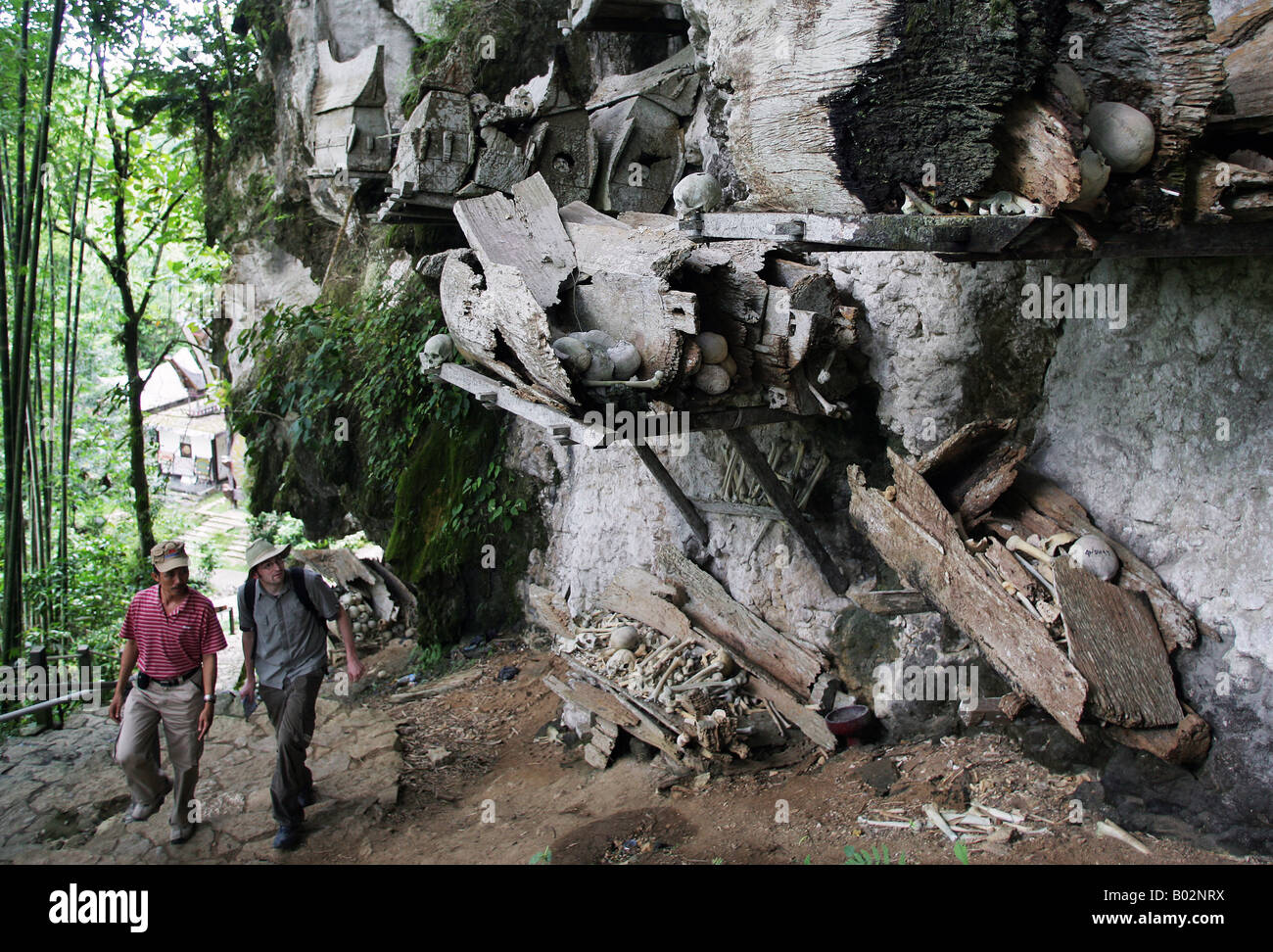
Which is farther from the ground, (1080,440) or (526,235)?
(526,235)

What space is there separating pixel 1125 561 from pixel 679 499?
3.46 m

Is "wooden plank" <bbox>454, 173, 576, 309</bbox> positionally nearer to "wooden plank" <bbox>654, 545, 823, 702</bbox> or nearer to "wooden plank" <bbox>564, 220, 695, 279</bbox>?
"wooden plank" <bbox>564, 220, 695, 279</bbox>

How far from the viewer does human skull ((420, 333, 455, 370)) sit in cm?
714

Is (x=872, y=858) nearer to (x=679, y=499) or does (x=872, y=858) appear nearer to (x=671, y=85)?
(x=679, y=499)

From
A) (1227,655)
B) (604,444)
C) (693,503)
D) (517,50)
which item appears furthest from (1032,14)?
(517,50)

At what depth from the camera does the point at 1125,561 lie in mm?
4863

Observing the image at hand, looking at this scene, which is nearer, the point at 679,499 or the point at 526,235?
the point at 526,235

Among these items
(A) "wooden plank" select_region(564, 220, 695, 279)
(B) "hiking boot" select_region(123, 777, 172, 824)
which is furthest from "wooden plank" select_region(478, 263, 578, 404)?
(B) "hiking boot" select_region(123, 777, 172, 824)

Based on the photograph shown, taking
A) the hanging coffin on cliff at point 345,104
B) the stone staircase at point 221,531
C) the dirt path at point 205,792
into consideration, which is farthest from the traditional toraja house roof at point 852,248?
the stone staircase at point 221,531

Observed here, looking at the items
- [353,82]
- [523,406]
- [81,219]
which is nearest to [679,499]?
[523,406]

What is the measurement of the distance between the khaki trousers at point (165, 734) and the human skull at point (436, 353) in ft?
9.40

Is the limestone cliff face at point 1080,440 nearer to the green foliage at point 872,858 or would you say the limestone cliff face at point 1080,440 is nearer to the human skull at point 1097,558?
the human skull at point 1097,558

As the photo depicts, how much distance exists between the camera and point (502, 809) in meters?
6.66

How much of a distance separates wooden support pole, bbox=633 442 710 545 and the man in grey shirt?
8.55ft
